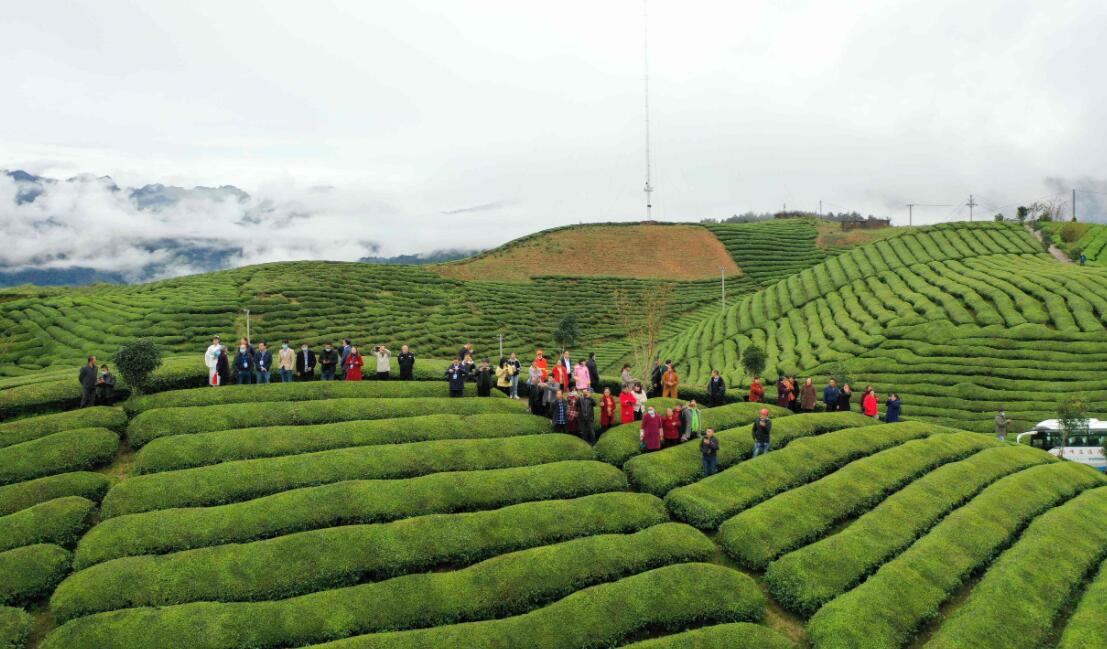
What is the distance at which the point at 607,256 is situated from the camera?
102375 millimetres

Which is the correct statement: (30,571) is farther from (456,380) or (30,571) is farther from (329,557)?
(456,380)

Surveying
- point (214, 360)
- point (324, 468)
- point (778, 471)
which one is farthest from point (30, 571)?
point (778, 471)

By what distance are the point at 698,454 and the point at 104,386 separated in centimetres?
1993

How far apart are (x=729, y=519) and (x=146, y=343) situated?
19.6 meters

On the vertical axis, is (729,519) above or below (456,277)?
below

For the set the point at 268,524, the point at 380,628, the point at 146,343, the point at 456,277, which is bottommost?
the point at 380,628

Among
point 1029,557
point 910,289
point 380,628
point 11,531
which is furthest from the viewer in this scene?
point 910,289

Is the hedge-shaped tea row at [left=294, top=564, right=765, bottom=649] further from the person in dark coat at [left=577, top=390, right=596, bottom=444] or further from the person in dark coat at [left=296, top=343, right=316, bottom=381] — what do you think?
the person in dark coat at [left=296, top=343, right=316, bottom=381]

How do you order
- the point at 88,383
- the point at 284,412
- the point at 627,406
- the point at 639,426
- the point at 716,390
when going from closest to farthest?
the point at 88,383 < the point at 284,412 < the point at 639,426 < the point at 627,406 < the point at 716,390

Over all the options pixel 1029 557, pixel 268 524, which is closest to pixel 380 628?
pixel 268 524

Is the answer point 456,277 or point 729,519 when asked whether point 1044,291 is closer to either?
point 729,519

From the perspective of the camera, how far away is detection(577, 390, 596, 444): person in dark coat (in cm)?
2584

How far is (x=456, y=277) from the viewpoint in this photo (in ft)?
302

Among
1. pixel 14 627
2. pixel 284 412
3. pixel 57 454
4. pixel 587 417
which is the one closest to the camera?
pixel 14 627
